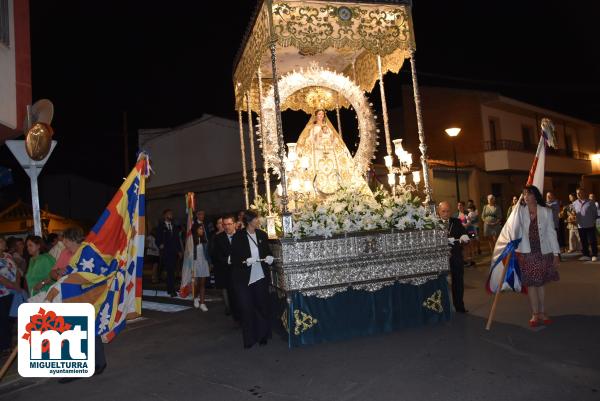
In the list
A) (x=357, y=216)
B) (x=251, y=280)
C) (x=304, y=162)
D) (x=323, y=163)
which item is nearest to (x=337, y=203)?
(x=357, y=216)

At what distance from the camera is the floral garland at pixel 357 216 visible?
627 centimetres

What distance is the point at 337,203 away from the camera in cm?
657

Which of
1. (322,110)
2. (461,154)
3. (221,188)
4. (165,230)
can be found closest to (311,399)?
(322,110)

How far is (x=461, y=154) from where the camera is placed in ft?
78.6

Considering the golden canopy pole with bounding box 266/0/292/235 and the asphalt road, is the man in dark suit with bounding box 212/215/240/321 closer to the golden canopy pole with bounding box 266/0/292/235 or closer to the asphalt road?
the asphalt road

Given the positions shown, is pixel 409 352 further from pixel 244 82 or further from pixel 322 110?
pixel 244 82

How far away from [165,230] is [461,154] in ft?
57.2

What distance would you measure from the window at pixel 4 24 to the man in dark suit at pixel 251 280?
5460 mm

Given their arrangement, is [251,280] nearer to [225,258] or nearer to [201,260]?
[225,258]

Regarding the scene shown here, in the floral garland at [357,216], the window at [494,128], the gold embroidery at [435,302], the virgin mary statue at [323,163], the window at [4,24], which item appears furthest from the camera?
the window at [494,128]

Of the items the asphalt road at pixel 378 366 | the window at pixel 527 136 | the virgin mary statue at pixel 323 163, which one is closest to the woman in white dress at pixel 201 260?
the asphalt road at pixel 378 366

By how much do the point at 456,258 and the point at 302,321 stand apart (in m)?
2.83

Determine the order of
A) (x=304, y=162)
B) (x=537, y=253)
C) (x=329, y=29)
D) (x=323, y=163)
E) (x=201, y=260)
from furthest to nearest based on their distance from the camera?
1. (x=201, y=260)
2. (x=323, y=163)
3. (x=304, y=162)
4. (x=329, y=29)
5. (x=537, y=253)

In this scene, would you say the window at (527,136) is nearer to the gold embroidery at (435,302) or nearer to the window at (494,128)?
the window at (494,128)
